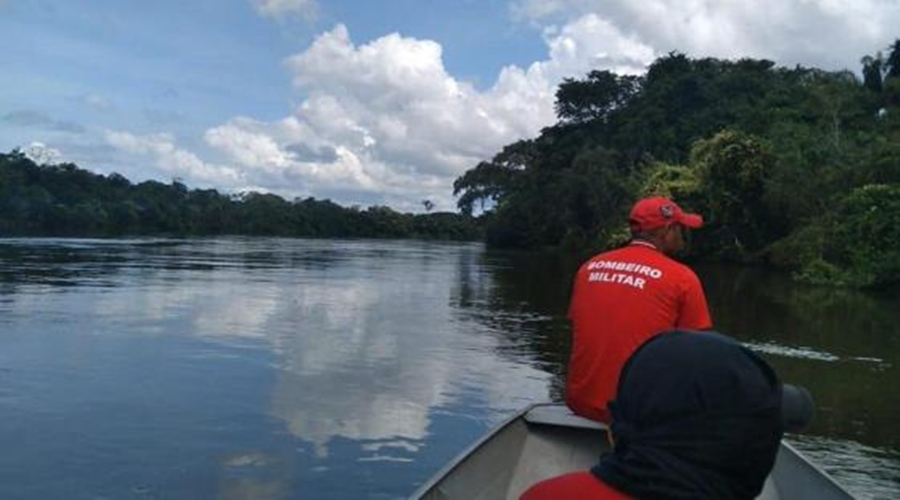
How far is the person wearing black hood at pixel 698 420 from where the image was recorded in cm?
190

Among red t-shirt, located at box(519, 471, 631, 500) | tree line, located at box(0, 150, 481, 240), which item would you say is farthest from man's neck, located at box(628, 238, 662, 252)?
tree line, located at box(0, 150, 481, 240)

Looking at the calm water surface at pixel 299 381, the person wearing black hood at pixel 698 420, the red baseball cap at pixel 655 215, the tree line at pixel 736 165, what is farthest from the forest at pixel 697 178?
the person wearing black hood at pixel 698 420

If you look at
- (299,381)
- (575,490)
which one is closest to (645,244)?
(575,490)

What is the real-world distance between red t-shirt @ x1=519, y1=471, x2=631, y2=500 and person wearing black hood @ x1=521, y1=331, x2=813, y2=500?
4cm

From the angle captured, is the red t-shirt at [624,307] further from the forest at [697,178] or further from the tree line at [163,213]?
the tree line at [163,213]

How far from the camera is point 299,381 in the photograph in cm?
1259

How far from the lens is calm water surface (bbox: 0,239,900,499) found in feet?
27.5

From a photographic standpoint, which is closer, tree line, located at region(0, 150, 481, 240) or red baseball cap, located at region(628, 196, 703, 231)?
red baseball cap, located at region(628, 196, 703, 231)

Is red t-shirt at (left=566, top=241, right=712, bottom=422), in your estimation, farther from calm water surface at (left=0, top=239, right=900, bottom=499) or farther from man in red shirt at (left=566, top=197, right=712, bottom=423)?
calm water surface at (left=0, top=239, right=900, bottom=499)

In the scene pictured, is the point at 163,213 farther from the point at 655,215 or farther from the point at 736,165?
the point at 655,215

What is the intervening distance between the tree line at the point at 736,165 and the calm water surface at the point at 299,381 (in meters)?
12.1

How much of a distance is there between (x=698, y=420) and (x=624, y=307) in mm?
3006

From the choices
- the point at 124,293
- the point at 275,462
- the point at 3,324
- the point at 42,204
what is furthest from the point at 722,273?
the point at 42,204

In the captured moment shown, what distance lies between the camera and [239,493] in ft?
25.4
